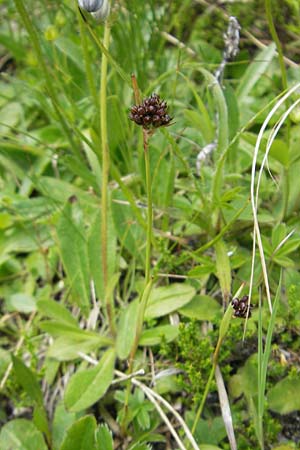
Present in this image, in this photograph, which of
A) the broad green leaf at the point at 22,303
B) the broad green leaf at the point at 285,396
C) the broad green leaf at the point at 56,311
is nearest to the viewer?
the broad green leaf at the point at 285,396

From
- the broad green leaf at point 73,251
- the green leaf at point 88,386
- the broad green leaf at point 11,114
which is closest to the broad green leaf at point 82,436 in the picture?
the green leaf at point 88,386

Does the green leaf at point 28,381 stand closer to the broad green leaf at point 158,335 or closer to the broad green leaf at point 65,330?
the broad green leaf at point 65,330

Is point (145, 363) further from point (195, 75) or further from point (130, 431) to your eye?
point (195, 75)

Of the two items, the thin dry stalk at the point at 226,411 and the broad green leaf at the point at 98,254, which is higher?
the broad green leaf at the point at 98,254

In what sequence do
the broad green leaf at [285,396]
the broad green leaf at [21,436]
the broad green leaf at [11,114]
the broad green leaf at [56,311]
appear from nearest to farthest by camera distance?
the broad green leaf at [285,396] → the broad green leaf at [21,436] → the broad green leaf at [56,311] → the broad green leaf at [11,114]

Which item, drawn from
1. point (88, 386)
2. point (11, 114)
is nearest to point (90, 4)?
point (88, 386)

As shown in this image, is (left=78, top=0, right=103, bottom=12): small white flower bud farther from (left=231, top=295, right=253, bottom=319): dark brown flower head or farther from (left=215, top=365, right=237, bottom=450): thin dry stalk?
(left=215, top=365, right=237, bottom=450): thin dry stalk

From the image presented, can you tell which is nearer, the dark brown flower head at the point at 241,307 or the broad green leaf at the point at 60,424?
the dark brown flower head at the point at 241,307
